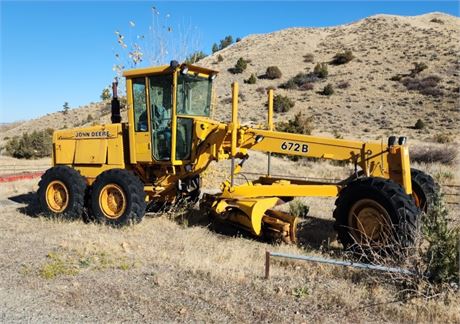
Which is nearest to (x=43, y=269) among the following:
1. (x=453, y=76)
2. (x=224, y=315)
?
(x=224, y=315)

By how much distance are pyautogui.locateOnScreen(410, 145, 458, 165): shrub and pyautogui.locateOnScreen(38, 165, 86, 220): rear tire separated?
47.8ft

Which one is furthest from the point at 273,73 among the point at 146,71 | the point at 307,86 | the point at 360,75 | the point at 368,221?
the point at 368,221

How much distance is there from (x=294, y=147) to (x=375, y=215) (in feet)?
6.05

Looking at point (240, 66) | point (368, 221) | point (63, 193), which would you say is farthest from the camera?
point (240, 66)

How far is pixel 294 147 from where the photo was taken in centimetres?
790

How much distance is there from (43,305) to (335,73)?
4356 cm

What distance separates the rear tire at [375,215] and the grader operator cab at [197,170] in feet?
0.05

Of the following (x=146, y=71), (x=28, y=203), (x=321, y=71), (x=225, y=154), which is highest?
(x=321, y=71)

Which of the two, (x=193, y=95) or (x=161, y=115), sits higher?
(x=193, y=95)

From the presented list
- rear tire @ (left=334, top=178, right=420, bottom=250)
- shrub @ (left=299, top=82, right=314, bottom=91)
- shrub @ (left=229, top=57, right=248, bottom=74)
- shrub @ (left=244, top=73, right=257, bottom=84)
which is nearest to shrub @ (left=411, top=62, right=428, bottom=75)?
shrub @ (left=299, top=82, right=314, bottom=91)

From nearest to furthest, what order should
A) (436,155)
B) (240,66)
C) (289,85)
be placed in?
(436,155) < (289,85) < (240,66)

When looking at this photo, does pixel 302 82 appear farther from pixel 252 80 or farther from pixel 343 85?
pixel 252 80

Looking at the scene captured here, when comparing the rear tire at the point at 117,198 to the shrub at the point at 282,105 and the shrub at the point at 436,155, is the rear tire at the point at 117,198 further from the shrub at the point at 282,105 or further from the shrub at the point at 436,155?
the shrub at the point at 282,105

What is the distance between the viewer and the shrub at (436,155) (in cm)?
1934
